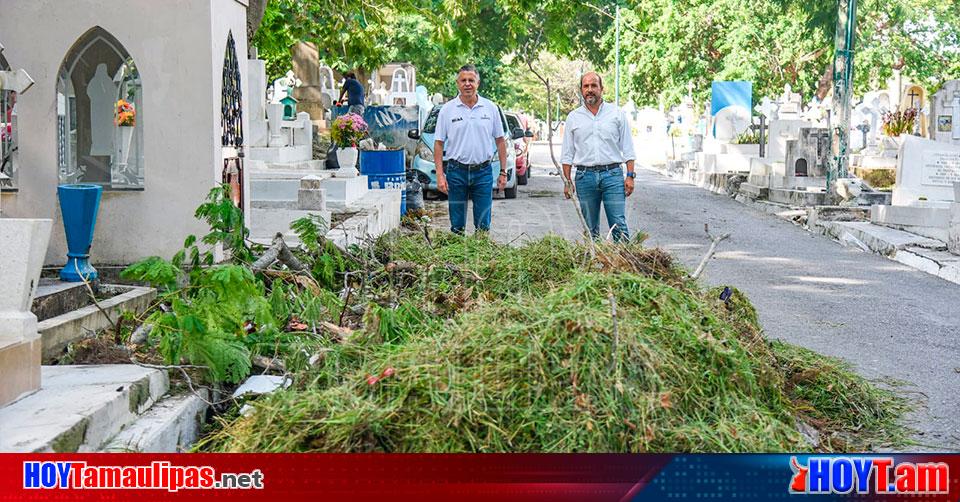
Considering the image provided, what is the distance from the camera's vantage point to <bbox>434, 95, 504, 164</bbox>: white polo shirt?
9.79 meters

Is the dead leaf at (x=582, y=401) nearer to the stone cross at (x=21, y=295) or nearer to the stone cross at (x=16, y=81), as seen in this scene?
the stone cross at (x=21, y=295)

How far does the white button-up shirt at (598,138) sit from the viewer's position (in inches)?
376

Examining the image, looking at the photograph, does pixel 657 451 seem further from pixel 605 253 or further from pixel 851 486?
pixel 605 253

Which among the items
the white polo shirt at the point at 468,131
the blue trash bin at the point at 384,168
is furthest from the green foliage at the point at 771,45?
the white polo shirt at the point at 468,131

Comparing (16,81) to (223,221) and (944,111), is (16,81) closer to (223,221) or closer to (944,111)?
(223,221)

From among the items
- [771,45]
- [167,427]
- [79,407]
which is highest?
[771,45]

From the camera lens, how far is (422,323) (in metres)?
5.68

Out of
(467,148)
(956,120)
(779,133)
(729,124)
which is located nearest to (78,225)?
(467,148)

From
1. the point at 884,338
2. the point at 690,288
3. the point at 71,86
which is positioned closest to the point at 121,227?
the point at 71,86

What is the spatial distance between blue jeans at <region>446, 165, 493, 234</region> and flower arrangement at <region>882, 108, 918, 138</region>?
65.5 feet

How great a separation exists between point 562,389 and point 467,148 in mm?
5589

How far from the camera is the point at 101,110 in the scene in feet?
27.2

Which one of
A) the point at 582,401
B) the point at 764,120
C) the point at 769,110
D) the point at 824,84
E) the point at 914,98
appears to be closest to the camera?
the point at 582,401

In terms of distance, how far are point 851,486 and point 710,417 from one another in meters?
0.72
